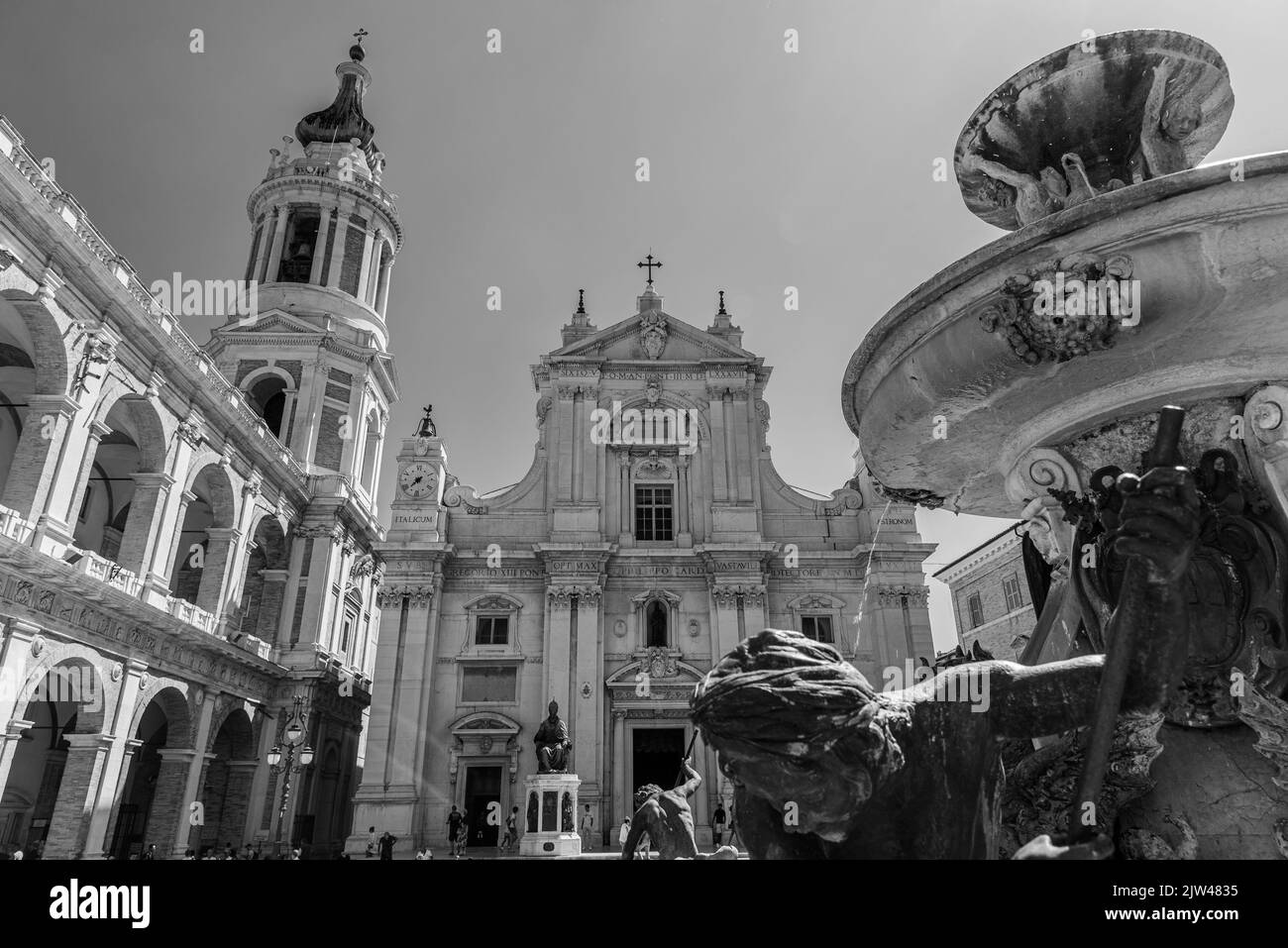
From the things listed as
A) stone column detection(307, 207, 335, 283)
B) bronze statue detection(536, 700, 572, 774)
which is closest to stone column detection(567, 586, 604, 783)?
bronze statue detection(536, 700, 572, 774)

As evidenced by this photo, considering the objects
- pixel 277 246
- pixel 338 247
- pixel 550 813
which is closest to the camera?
pixel 550 813

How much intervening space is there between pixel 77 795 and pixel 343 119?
3376 centimetres

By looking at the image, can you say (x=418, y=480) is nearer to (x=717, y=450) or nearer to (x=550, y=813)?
(x=717, y=450)

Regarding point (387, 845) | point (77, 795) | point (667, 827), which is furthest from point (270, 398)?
point (667, 827)

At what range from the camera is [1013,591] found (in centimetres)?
3294

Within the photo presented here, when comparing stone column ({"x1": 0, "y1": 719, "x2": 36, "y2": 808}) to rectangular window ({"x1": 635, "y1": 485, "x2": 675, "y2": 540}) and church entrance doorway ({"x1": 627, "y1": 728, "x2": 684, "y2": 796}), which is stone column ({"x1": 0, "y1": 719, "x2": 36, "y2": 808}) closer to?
church entrance doorway ({"x1": 627, "y1": 728, "x2": 684, "y2": 796})

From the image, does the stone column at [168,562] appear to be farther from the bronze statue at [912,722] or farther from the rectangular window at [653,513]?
the bronze statue at [912,722]

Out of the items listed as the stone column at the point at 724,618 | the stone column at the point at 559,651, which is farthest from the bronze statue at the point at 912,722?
the stone column at the point at 724,618

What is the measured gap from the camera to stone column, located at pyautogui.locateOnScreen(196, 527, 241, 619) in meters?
22.3

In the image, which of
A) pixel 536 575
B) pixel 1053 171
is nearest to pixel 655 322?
pixel 536 575

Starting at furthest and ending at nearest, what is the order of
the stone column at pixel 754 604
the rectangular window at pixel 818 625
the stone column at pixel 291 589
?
the stone column at pixel 291 589 → the rectangular window at pixel 818 625 → the stone column at pixel 754 604

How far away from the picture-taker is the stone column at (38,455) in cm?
1523

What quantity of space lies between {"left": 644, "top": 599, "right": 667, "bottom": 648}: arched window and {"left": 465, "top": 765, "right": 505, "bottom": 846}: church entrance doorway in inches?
226

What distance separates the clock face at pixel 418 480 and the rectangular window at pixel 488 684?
578 cm
